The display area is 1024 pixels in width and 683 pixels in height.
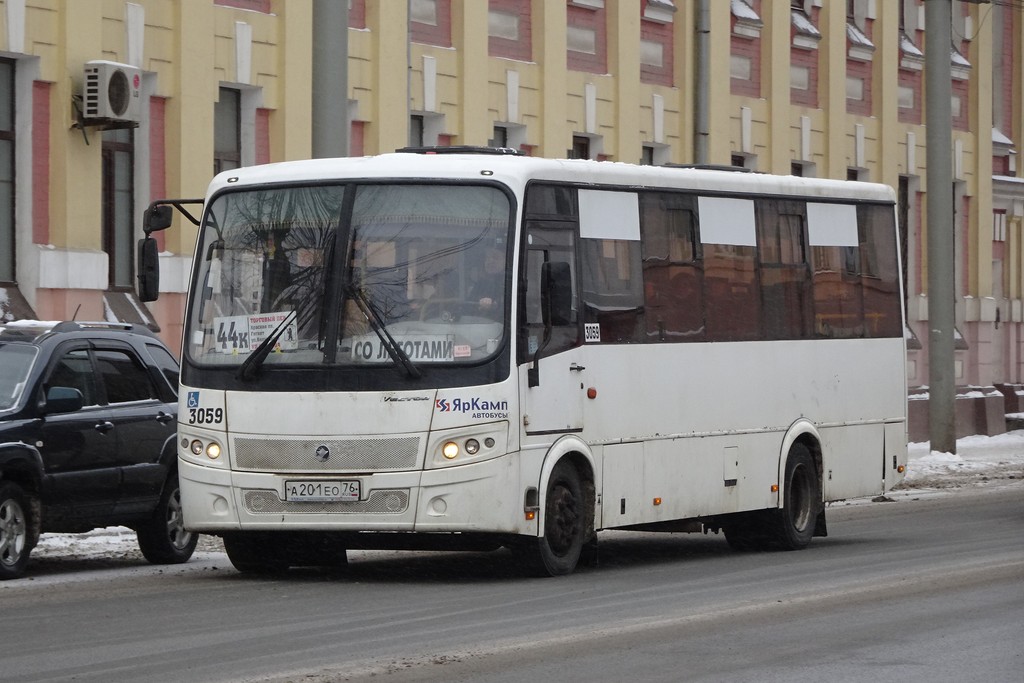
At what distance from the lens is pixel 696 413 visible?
634 inches

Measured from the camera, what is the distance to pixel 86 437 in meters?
14.7

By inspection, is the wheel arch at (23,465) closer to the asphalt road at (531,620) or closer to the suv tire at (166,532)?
the asphalt road at (531,620)

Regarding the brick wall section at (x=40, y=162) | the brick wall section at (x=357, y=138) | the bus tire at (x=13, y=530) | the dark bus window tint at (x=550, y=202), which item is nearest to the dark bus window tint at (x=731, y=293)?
the dark bus window tint at (x=550, y=202)

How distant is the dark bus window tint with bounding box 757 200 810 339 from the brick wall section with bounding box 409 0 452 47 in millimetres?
11716

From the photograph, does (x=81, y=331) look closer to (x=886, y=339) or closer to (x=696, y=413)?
(x=696, y=413)

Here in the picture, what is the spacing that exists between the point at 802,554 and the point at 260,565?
458 cm

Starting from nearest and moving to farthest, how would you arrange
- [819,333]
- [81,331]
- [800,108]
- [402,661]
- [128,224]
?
[402,661]
[81,331]
[819,333]
[128,224]
[800,108]

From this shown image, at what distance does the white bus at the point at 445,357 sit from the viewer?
1349 centimetres

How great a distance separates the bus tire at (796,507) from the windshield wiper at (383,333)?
187 inches

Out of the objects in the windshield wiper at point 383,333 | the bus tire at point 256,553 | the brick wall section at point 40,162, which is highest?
the brick wall section at point 40,162

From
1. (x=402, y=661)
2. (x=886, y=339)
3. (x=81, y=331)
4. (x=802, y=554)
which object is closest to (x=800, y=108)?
(x=886, y=339)

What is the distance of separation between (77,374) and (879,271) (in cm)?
732

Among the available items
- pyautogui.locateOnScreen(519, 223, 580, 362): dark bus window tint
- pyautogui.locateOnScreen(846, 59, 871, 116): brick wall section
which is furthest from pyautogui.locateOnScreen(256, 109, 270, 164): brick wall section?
pyautogui.locateOnScreen(846, 59, 871, 116): brick wall section

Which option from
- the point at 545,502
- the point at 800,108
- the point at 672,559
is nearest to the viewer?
the point at 545,502
